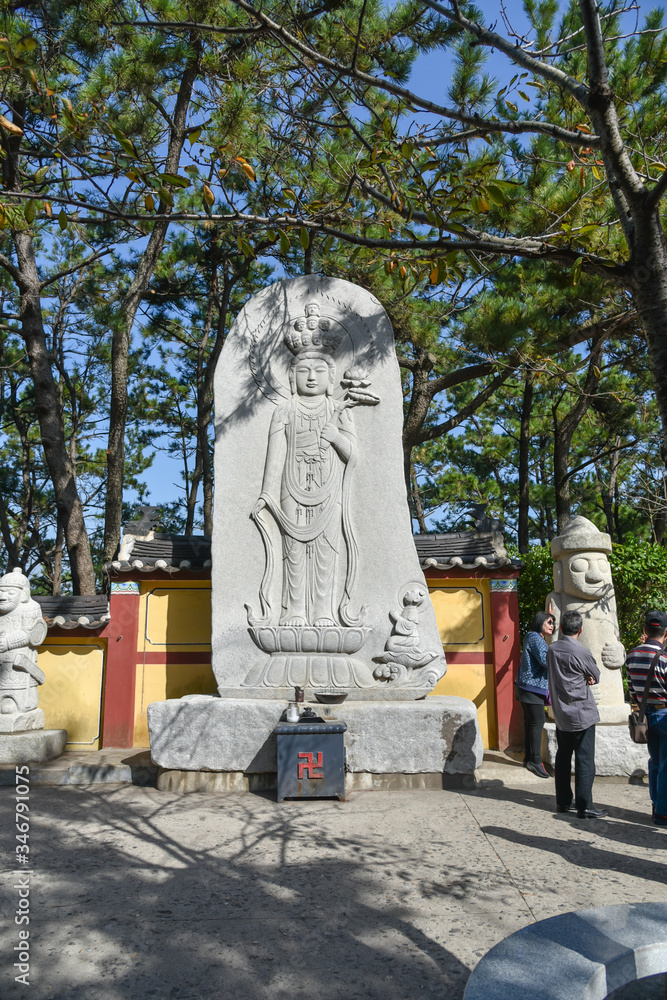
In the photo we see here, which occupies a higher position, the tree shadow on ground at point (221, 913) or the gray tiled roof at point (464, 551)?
the gray tiled roof at point (464, 551)

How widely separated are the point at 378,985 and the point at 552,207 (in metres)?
5.66

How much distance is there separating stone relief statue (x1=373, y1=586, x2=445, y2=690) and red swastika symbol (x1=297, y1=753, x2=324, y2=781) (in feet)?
4.03

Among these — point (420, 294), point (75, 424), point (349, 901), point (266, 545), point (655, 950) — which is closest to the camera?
point (655, 950)

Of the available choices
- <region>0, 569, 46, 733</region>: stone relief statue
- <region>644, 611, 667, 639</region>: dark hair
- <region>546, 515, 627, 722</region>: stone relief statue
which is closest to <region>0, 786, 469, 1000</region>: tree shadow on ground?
<region>0, 569, 46, 733</region>: stone relief statue

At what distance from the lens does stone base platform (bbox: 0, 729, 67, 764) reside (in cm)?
684

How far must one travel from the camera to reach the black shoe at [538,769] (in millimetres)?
6453

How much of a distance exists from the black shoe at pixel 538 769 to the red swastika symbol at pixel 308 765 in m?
2.10

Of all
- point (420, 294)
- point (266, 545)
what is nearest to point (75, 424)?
point (420, 294)

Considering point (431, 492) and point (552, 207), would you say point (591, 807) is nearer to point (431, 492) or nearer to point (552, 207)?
point (552, 207)

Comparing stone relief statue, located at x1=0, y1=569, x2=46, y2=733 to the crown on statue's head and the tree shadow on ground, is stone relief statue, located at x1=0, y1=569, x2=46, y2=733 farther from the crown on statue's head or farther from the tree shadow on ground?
the crown on statue's head

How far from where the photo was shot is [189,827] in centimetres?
496

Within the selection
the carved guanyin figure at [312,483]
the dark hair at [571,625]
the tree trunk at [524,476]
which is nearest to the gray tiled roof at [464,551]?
the carved guanyin figure at [312,483]

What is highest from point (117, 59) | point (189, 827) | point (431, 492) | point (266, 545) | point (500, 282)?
point (117, 59)

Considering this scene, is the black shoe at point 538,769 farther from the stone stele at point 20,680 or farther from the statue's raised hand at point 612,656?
the stone stele at point 20,680
